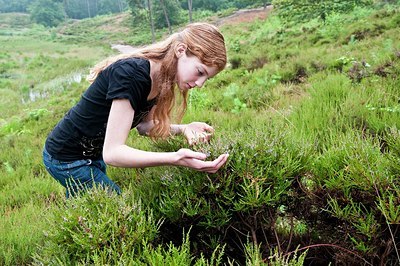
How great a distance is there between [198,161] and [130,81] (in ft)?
2.19

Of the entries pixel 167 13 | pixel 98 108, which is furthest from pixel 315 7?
pixel 167 13

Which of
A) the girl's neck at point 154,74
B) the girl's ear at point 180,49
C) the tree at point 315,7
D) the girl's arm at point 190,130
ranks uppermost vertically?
the tree at point 315,7

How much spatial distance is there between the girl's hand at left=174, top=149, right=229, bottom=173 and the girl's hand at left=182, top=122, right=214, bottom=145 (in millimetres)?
388

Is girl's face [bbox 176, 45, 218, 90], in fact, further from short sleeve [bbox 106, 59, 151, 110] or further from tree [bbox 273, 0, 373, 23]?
tree [bbox 273, 0, 373, 23]

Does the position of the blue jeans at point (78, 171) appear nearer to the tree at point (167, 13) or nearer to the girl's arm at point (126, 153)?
the girl's arm at point (126, 153)

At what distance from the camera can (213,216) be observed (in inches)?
70.2

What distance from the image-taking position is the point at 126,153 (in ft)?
6.10

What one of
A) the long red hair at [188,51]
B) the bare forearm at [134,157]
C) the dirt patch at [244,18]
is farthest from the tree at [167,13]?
the bare forearm at [134,157]

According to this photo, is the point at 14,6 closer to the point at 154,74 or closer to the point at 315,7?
the point at 315,7

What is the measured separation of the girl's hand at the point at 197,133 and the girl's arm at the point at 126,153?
0.36m

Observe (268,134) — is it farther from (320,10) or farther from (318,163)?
(320,10)

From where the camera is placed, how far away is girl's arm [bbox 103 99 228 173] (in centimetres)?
173

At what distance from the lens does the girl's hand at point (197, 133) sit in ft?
7.04

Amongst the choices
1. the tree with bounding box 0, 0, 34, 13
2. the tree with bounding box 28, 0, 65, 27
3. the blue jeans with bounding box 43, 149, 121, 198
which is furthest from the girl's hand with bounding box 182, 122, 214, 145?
the tree with bounding box 0, 0, 34, 13
